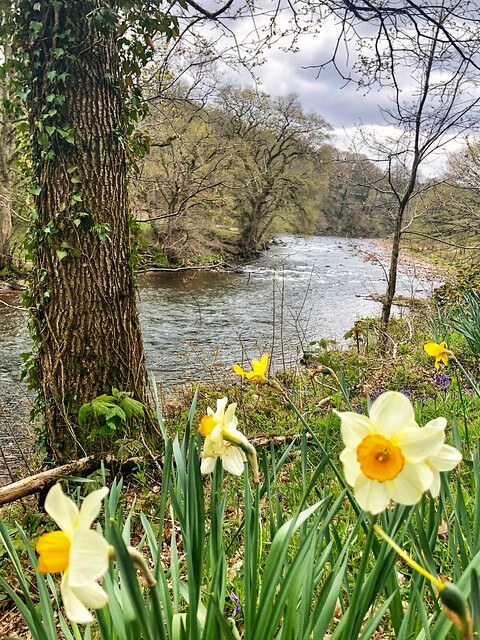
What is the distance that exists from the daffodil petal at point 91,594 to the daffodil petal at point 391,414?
367 mm

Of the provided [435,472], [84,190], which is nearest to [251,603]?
[435,472]

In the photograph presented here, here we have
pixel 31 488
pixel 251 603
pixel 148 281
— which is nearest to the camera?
pixel 251 603

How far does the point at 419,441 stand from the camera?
58cm

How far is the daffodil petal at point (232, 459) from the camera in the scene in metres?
0.79

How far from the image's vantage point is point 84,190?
2777 millimetres

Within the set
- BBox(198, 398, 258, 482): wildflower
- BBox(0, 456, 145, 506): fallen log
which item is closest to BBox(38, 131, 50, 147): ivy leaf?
BBox(0, 456, 145, 506): fallen log

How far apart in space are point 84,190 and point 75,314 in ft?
2.44

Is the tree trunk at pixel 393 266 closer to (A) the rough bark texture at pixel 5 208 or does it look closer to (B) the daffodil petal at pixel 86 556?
(B) the daffodil petal at pixel 86 556

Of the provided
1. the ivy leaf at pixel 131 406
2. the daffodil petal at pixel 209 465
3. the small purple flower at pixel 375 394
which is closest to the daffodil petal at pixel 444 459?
the daffodil petal at pixel 209 465

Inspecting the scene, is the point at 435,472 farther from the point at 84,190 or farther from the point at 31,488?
the point at 84,190

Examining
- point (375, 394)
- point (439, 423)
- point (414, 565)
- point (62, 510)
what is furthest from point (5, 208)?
point (414, 565)

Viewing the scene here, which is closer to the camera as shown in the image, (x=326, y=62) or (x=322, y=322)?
(x=326, y=62)

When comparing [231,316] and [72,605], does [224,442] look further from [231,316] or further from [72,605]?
[231,316]

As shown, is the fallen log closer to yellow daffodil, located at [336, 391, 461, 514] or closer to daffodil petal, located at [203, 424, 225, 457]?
daffodil petal, located at [203, 424, 225, 457]
